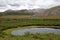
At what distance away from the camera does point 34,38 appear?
1.82 meters

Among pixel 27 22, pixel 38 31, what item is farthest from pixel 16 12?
pixel 38 31

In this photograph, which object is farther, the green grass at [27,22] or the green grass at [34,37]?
the green grass at [27,22]

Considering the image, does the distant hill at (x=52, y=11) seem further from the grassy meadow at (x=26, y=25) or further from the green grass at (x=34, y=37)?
the green grass at (x=34, y=37)

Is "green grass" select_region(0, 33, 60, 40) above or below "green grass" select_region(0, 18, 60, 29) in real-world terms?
below

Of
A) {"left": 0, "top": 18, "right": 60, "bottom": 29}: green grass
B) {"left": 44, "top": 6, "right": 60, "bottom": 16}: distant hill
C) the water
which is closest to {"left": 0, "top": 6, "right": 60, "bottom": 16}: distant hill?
{"left": 44, "top": 6, "right": 60, "bottom": 16}: distant hill

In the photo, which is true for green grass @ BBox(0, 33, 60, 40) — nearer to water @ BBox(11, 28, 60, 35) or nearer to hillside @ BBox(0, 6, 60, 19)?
water @ BBox(11, 28, 60, 35)

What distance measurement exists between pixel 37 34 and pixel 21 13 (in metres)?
0.39

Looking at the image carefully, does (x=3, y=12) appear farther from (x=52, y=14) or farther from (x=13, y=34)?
(x=52, y=14)

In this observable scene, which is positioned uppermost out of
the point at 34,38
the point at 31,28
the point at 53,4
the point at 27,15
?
the point at 53,4

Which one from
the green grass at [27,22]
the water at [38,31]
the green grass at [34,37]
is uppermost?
the green grass at [27,22]

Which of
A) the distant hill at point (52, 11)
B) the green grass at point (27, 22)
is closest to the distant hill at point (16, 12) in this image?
the green grass at point (27, 22)

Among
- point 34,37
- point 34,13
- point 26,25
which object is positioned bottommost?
point 34,37

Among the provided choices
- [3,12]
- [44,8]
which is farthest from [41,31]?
[3,12]

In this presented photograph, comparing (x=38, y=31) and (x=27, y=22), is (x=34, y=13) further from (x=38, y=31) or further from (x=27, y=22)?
(x=38, y=31)
